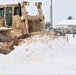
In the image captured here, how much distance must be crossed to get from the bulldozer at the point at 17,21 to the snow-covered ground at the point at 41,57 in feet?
9.46

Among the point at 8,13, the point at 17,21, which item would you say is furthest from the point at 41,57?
the point at 8,13

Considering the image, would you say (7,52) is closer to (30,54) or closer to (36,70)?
(30,54)

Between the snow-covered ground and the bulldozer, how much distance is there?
9.46ft

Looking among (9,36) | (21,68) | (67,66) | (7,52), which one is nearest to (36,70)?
(21,68)

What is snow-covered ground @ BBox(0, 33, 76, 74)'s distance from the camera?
1064cm

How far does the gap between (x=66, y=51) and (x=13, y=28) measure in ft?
15.4

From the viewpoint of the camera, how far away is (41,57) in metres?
13.1

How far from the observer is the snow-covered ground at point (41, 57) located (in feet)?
34.9

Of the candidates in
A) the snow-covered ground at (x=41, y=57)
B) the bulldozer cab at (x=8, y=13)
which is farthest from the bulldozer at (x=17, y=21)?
the snow-covered ground at (x=41, y=57)

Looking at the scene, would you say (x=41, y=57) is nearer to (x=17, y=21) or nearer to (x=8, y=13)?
(x=17, y=21)

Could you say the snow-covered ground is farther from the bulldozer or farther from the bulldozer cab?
the bulldozer cab

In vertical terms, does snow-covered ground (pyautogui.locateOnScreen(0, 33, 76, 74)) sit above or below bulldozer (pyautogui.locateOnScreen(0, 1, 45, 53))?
below

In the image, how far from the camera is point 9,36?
17.3 meters

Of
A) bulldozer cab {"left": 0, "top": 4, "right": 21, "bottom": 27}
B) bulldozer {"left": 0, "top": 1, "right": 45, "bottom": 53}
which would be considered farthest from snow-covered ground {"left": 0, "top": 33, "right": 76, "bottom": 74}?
bulldozer cab {"left": 0, "top": 4, "right": 21, "bottom": 27}
